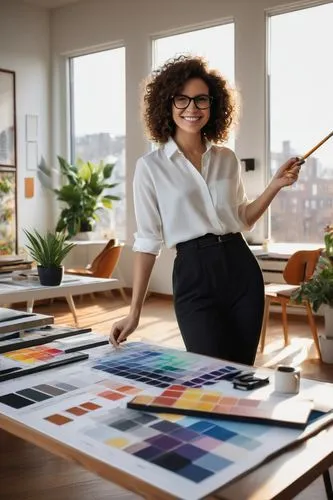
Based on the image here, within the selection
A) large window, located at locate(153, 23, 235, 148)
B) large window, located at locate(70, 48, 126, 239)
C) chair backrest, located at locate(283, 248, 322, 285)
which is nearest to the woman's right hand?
chair backrest, located at locate(283, 248, 322, 285)

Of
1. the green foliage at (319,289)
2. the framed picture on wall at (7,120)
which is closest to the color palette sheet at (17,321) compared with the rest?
the green foliage at (319,289)

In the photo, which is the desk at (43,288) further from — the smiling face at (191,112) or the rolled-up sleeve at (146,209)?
the smiling face at (191,112)

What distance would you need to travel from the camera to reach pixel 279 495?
0.96m

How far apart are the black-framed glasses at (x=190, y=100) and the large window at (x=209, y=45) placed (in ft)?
15.9

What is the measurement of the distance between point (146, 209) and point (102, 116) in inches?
251

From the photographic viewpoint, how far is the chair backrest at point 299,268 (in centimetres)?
494

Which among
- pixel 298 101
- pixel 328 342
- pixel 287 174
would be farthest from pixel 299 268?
pixel 287 174

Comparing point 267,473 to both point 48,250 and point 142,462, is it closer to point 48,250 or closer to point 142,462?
point 142,462

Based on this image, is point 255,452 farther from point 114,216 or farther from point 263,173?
point 114,216

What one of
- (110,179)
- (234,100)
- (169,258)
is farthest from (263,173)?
(234,100)

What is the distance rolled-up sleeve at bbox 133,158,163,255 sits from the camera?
1.97m

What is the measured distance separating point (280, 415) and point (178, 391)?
0.82ft

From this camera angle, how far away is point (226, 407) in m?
1.26

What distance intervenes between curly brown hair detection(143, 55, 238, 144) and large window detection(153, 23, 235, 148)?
4.71m
